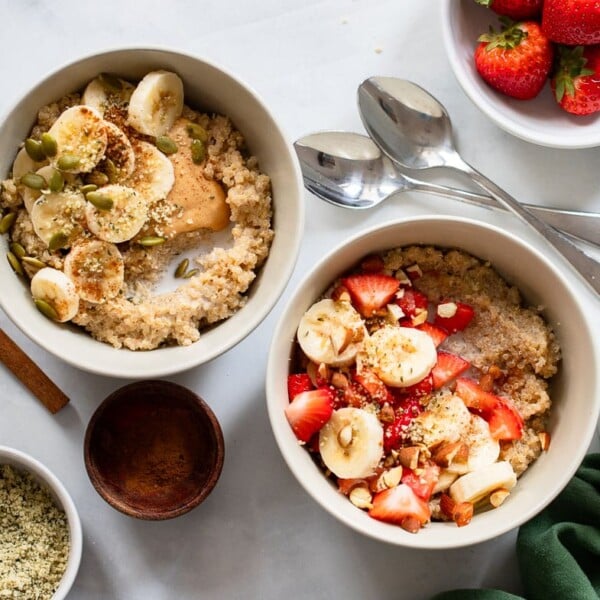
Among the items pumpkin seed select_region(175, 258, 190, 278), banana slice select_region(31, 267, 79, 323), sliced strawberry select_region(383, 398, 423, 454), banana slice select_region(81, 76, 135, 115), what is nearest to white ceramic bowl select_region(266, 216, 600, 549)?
sliced strawberry select_region(383, 398, 423, 454)

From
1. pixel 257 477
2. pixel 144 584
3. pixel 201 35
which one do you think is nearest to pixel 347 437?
pixel 257 477

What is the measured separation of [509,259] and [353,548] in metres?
0.58

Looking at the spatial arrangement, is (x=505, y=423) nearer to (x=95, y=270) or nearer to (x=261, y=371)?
(x=261, y=371)

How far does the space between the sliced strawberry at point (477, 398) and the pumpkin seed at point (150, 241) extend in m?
0.53

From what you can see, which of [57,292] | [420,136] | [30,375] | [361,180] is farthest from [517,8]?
[30,375]

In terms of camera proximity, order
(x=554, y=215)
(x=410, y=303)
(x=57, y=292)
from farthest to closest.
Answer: (x=554, y=215) → (x=410, y=303) → (x=57, y=292)

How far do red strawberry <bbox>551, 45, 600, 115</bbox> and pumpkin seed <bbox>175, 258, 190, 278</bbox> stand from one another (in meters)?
0.68

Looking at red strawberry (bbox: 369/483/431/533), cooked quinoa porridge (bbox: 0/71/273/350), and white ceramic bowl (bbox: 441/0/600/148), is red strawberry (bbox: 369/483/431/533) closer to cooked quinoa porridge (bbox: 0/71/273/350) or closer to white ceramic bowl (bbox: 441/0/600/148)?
cooked quinoa porridge (bbox: 0/71/273/350)

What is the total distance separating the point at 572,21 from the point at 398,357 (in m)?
0.61

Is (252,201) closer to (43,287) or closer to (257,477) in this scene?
(43,287)

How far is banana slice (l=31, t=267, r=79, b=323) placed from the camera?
1.37 metres

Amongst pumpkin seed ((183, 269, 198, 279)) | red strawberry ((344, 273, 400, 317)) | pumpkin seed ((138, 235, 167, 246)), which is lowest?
red strawberry ((344, 273, 400, 317))

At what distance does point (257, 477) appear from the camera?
1585mm

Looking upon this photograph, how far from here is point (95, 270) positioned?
140 centimetres
